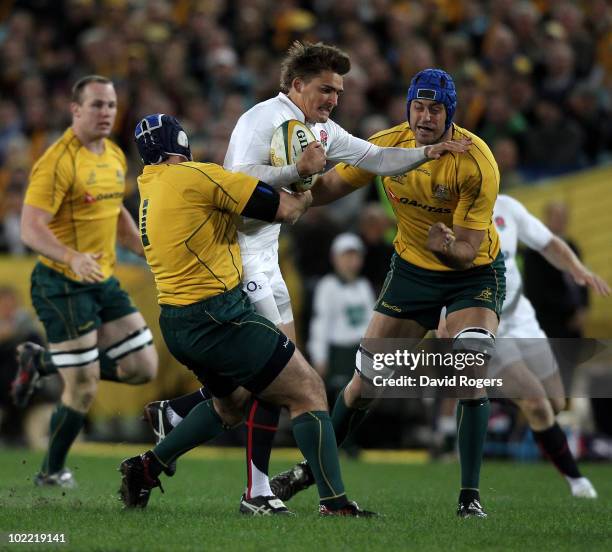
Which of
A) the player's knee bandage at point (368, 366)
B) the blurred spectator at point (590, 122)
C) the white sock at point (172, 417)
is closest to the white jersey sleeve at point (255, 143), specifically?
the player's knee bandage at point (368, 366)

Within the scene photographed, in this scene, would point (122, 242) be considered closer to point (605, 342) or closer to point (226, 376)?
point (226, 376)

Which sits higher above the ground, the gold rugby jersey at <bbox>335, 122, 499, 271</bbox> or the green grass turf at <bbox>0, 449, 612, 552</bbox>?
the gold rugby jersey at <bbox>335, 122, 499, 271</bbox>

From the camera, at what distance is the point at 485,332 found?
25.0 ft

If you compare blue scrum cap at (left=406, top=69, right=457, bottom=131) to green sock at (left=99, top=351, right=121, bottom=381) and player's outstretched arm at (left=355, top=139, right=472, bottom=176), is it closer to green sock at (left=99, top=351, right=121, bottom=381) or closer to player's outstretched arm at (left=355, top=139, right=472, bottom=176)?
player's outstretched arm at (left=355, top=139, right=472, bottom=176)

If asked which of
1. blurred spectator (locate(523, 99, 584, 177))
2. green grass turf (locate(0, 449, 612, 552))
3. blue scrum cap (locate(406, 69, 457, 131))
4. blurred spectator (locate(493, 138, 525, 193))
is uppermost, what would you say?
blurred spectator (locate(523, 99, 584, 177))

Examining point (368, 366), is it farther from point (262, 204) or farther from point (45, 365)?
point (45, 365)

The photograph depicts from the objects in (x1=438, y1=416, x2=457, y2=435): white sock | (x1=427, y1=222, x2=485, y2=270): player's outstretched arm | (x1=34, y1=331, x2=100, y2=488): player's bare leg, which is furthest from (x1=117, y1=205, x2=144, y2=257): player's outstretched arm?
(x1=438, y1=416, x2=457, y2=435): white sock

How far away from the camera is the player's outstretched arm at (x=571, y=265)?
9.02 metres

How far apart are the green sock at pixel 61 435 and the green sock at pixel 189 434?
2039 mm

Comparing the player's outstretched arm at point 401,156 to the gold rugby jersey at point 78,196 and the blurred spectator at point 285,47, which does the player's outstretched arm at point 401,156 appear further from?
the blurred spectator at point 285,47

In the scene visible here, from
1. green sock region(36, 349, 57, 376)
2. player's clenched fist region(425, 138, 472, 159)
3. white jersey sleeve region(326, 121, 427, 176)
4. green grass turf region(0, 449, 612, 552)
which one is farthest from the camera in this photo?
green sock region(36, 349, 57, 376)

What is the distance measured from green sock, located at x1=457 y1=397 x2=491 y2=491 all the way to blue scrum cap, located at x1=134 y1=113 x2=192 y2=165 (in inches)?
90.6

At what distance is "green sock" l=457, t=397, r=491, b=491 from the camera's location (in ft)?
24.3

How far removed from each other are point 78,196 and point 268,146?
2.63 m
